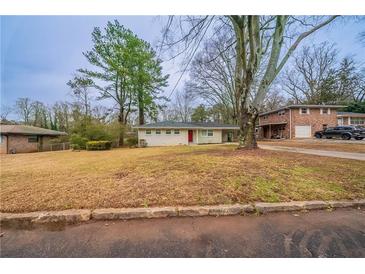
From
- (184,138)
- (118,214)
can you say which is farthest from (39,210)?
(184,138)

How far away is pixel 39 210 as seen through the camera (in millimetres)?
2686

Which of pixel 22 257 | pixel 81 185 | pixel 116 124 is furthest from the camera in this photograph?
pixel 116 124

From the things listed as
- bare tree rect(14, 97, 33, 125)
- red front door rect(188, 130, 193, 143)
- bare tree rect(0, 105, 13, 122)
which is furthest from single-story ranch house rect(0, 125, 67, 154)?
red front door rect(188, 130, 193, 143)

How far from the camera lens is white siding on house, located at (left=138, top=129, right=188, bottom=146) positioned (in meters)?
19.3

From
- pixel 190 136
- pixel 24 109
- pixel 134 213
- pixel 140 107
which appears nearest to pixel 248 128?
pixel 134 213

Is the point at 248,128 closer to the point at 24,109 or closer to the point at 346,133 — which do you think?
the point at 346,133

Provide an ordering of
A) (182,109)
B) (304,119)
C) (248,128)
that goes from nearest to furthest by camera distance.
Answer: (248,128) < (304,119) < (182,109)

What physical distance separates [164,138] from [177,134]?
160 centimetres

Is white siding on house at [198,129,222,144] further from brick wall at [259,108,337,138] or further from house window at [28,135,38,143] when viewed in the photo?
house window at [28,135,38,143]

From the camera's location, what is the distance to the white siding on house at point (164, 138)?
1928 centimetres

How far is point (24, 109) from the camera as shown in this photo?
30.1 meters

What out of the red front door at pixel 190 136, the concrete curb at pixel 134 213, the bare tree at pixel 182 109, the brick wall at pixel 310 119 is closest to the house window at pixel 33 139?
the red front door at pixel 190 136
